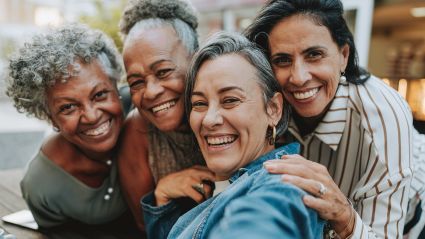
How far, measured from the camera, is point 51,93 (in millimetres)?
1872

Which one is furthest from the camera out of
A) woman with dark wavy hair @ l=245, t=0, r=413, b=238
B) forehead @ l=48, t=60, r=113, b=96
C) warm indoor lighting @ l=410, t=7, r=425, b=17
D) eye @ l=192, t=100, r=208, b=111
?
warm indoor lighting @ l=410, t=7, r=425, b=17

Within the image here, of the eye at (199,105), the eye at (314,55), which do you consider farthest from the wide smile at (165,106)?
the eye at (314,55)

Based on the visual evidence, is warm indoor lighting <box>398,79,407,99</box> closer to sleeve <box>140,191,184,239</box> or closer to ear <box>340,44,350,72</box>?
ear <box>340,44,350,72</box>

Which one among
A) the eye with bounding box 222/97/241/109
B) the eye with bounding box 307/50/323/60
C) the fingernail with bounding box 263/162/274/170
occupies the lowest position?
the fingernail with bounding box 263/162/274/170

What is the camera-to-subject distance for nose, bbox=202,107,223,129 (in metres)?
1.34

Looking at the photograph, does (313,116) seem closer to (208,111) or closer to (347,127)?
(347,127)

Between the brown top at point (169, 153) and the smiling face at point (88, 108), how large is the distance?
214 mm

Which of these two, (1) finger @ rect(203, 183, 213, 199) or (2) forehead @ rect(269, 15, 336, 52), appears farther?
(1) finger @ rect(203, 183, 213, 199)

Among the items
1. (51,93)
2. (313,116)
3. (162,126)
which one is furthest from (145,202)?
(313,116)

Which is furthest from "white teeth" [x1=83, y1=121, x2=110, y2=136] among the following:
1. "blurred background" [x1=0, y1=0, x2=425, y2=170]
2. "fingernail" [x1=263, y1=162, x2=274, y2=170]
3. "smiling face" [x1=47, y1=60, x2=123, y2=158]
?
"blurred background" [x1=0, y1=0, x2=425, y2=170]

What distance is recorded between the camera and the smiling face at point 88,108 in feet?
6.06

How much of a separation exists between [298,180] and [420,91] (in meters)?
3.67

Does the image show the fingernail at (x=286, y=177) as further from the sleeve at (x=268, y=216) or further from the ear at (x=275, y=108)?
the ear at (x=275, y=108)

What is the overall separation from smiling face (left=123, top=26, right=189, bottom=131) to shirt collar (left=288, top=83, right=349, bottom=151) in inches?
23.3
